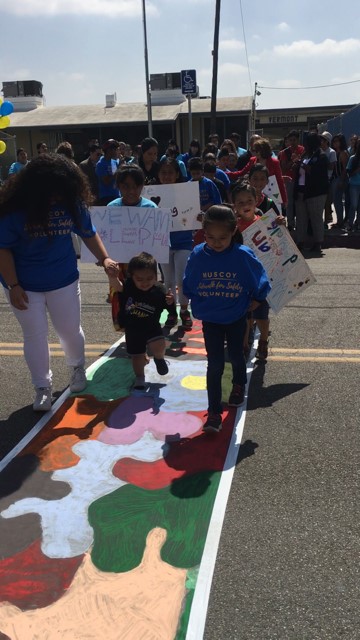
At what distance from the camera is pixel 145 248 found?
17.8 feet

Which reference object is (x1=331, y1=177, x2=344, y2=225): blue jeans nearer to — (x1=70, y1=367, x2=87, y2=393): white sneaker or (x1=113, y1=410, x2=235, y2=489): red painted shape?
(x1=70, y1=367, x2=87, y2=393): white sneaker

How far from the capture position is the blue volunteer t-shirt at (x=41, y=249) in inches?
148

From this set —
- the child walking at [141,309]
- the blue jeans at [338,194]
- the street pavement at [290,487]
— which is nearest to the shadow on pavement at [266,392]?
the street pavement at [290,487]

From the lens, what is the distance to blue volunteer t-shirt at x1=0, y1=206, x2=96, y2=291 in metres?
3.77

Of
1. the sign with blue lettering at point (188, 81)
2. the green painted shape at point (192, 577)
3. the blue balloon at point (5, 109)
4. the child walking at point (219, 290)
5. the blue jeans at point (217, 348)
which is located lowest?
the green painted shape at point (192, 577)

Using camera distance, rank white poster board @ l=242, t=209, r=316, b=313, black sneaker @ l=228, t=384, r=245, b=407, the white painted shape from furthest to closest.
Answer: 1. white poster board @ l=242, t=209, r=316, b=313
2. black sneaker @ l=228, t=384, r=245, b=407
3. the white painted shape

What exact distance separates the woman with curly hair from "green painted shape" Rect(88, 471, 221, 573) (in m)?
1.41

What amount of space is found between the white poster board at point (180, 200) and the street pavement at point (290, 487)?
1449 millimetres

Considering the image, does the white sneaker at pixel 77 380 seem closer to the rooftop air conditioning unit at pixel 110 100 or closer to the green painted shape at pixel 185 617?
the green painted shape at pixel 185 617

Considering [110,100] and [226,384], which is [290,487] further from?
[110,100]

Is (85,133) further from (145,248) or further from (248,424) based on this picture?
(248,424)

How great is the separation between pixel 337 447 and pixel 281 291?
2101 millimetres

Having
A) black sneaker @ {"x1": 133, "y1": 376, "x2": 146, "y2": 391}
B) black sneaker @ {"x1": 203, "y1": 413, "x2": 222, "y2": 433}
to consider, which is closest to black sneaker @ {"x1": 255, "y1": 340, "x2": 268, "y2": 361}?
black sneaker @ {"x1": 133, "y1": 376, "x2": 146, "y2": 391}

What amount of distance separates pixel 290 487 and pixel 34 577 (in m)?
1.44
